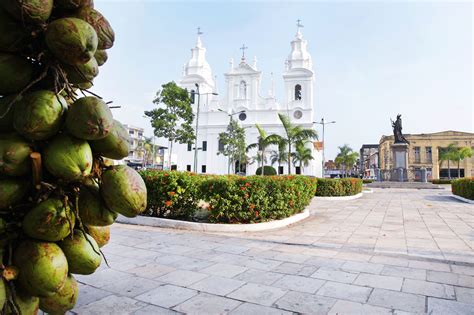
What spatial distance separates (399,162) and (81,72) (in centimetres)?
4408

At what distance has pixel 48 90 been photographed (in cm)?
104

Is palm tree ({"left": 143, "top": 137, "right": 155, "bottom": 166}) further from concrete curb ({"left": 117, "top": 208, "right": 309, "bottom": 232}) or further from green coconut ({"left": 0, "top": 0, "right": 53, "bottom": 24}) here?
green coconut ({"left": 0, "top": 0, "right": 53, "bottom": 24})

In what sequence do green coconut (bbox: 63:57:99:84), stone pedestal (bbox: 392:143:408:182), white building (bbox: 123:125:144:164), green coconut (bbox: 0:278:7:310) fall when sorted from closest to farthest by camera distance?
green coconut (bbox: 0:278:7:310), green coconut (bbox: 63:57:99:84), stone pedestal (bbox: 392:143:408:182), white building (bbox: 123:125:144:164)

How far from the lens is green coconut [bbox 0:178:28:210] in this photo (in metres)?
0.97

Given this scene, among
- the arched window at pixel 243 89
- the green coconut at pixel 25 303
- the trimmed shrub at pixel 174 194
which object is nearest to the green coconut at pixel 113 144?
the green coconut at pixel 25 303

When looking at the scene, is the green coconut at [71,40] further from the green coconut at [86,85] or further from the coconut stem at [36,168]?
the coconut stem at [36,168]

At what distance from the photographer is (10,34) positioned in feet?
3.41

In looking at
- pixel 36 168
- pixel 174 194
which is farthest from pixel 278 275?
pixel 174 194

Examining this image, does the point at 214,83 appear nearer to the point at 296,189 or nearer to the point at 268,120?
the point at 268,120

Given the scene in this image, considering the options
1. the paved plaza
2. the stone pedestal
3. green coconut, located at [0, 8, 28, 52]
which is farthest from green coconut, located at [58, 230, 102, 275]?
the stone pedestal

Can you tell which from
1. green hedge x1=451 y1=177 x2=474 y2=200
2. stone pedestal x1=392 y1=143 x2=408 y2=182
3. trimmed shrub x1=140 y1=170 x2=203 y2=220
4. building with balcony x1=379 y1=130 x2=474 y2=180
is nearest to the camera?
trimmed shrub x1=140 y1=170 x2=203 y2=220

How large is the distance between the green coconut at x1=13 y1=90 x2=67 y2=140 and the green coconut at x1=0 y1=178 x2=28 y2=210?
15 centimetres

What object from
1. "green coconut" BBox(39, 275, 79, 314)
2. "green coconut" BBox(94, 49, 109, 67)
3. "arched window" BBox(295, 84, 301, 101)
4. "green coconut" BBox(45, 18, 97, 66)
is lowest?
"green coconut" BBox(39, 275, 79, 314)

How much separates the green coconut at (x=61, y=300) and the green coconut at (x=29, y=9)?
859mm
